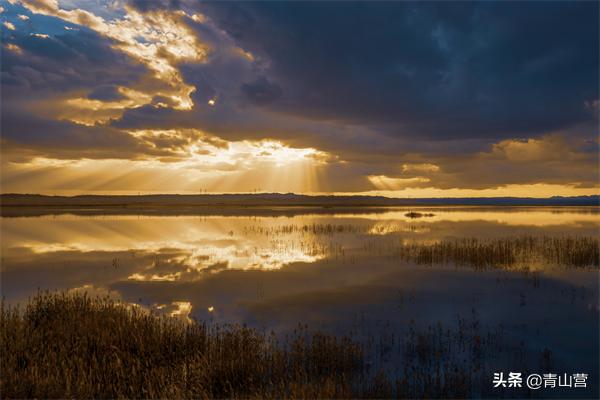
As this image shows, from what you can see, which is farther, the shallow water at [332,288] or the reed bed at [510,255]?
the reed bed at [510,255]

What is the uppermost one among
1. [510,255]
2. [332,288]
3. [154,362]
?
[510,255]

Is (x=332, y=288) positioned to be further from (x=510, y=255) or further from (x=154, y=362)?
(x=510, y=255)

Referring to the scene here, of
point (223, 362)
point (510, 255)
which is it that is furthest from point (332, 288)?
point (510, 255)

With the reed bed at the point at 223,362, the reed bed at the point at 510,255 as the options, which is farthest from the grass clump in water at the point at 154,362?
the reed bed at the point at 510,255

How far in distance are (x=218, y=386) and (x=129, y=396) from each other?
1.91 meters

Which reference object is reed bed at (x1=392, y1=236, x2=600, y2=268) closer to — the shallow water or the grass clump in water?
the shallow water

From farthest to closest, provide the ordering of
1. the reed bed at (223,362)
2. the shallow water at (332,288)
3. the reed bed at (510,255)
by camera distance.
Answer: the reed bed at (510,255)
the shallow water at (332,288)
the reed bed at (223,362)

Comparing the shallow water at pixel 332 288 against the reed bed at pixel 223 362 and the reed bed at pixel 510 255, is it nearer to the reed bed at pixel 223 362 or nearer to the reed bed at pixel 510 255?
the reed bed at pixel 223 362

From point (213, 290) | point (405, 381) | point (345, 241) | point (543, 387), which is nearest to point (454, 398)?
point (405, 381)

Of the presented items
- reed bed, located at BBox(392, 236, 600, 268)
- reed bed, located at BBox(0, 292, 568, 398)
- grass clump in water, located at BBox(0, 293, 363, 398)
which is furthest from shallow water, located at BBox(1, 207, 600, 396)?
grass clump in water, located at BBox(0, 293, 363, 398)

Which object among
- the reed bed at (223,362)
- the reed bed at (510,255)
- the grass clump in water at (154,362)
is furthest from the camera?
the reed bed at (510,255)

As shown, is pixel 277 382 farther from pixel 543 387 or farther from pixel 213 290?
pixel 213 290

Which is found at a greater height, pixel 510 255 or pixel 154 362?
pixel 510 255

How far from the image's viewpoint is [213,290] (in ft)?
62.0
